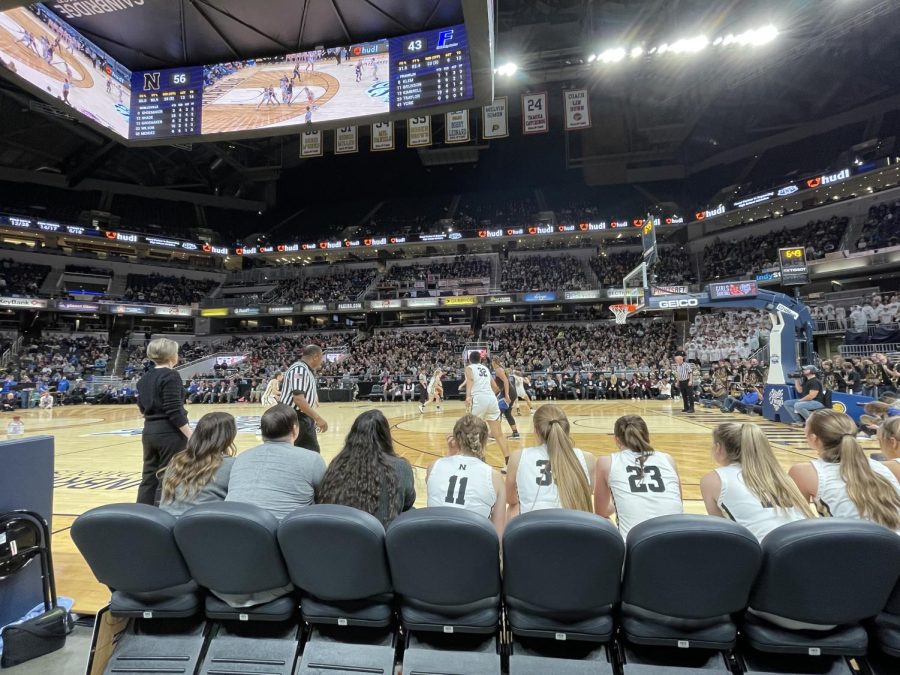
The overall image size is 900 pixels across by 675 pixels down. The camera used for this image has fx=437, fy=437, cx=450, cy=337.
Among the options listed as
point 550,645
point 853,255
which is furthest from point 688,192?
point 550,645

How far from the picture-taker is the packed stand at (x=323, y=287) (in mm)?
33250

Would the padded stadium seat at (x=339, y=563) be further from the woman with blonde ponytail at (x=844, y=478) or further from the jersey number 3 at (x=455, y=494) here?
the woman with blonde ponytail at (x=844, y=478)

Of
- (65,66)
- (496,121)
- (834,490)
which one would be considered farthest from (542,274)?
(834,490)

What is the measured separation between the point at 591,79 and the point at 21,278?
36.6 meters

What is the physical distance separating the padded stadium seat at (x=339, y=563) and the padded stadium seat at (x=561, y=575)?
0.54 metres

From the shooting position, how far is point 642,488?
8.46ft

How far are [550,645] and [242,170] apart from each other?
37.2 meters

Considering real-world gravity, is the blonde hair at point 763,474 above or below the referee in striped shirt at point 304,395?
below

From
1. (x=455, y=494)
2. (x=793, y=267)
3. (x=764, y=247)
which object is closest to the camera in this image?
(x=455, y=494)

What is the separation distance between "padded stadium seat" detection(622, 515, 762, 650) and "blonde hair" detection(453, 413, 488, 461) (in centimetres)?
118

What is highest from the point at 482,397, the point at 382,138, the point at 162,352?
the point at 382,138

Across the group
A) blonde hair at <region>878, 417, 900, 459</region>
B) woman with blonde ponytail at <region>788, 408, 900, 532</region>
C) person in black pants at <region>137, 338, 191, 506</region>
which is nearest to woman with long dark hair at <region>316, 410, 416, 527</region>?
person in black pants at <region>137, 338, 191, 506</region>

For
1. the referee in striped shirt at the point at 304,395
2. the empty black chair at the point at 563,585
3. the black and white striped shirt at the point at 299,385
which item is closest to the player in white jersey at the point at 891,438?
the empty black chair at the point at 563,585

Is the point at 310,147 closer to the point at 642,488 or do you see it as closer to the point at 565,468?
the point at 565,468
